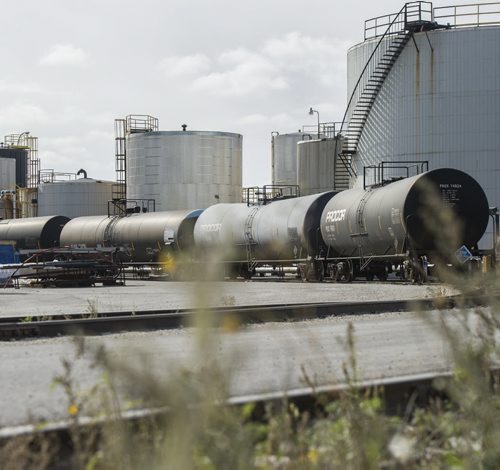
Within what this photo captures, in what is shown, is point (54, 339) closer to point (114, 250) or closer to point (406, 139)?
point (114, 250)

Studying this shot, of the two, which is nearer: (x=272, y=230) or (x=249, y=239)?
(x=272, y=230)

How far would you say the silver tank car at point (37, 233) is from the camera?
46.3 m

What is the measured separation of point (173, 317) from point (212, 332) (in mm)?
10436

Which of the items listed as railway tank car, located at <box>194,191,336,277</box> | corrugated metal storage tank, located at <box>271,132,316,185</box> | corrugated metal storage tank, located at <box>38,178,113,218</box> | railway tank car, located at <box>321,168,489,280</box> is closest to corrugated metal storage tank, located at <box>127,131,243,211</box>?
corrugated metal storage tank, located at <box>271,132,316,185</box>

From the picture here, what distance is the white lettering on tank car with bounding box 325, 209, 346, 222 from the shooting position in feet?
93.4

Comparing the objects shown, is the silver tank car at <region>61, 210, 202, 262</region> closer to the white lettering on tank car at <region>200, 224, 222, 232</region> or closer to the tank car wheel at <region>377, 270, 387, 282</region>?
the white lettering on tank car at <region>200, 224, 222, 232</region>

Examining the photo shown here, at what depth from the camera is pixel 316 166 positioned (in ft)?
155

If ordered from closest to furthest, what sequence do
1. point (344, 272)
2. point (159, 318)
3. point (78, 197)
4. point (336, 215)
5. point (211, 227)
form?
point (159, 318) < point (336, 215) < point (344, 272) < point (211, 227) < point (78, 197)

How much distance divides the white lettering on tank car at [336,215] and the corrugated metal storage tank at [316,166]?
1662 cm

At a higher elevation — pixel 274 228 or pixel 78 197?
pixel 78 197

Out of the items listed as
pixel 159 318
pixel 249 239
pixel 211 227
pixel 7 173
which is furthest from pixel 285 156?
pixel 159 318

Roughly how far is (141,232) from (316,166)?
12.1m

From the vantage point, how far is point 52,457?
4512 mm

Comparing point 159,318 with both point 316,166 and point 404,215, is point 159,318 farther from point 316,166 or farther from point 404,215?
point 316,166
